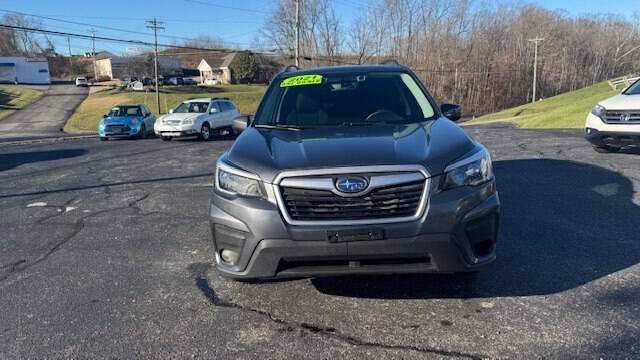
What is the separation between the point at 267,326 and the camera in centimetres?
311

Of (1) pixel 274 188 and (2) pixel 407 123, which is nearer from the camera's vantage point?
(1) pixel 274 188

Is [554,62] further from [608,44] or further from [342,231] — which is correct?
[342,231]

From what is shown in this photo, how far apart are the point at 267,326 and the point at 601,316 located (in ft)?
7.07

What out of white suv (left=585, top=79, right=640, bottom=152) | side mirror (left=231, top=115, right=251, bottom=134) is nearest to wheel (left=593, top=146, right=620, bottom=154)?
white suv (left=585, top=79, right=640, bottom=152)

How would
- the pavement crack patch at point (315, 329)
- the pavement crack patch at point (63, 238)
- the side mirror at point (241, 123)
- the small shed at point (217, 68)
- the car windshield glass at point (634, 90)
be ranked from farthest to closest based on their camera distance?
the small shed at point (217, 68)
the car windshield glass at point (634, 90)
the side mirror at point (241, 123)
the pavement crack patch at point (63, 238)
the pavement crack patch at point (315, 329)

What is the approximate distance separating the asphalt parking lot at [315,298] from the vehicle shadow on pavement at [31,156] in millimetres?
7229

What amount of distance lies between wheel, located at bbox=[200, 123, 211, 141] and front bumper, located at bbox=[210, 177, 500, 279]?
15385 millimetres

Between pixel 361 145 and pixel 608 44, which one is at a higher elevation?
pixel 608 44

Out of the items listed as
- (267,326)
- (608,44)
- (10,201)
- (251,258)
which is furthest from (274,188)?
(608,44)

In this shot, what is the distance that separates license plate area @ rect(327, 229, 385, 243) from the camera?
2.83 meters

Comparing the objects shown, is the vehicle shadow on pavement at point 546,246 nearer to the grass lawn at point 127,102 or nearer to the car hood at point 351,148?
the car hood at point 351,148

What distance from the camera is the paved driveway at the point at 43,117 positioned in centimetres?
3333

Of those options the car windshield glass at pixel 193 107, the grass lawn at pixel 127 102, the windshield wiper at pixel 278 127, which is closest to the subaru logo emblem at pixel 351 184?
the windshield wiper at pixel 278 127

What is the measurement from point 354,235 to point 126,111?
2029cm
